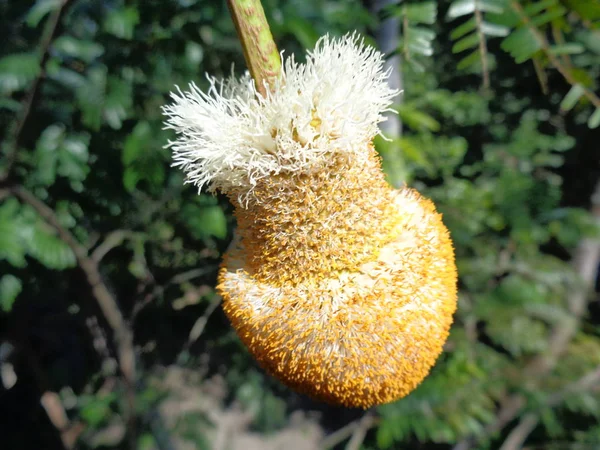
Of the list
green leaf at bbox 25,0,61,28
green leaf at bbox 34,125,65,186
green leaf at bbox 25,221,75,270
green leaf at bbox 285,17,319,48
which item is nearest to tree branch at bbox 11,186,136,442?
green leaf at bbox 25,221,75,270

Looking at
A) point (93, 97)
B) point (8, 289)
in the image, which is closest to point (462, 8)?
point (93, 97)

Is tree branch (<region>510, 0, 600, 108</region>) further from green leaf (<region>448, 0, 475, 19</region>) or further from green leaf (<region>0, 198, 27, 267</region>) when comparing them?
green leaf (<region>0, 198, 27, 267</region>)

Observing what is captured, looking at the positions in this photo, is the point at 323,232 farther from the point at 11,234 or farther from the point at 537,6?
the point at 11,234

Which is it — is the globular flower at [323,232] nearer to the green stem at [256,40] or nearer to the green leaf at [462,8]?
the green stem at [256,40]

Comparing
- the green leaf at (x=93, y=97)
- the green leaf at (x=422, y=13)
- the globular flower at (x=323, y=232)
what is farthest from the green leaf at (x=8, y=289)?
the green leaf at (x=422, y=13)

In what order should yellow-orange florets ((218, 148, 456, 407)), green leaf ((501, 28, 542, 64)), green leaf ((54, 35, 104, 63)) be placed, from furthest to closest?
green leaf ((54, 35, 104, 63)), green leaf ((501, 28, 542, 64)), yellow-orange florets ((218, 148, 456, 407))

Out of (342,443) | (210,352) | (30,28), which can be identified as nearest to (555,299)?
(342,443)

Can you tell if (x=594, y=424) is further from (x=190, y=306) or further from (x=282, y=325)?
(x=282, y=325)
